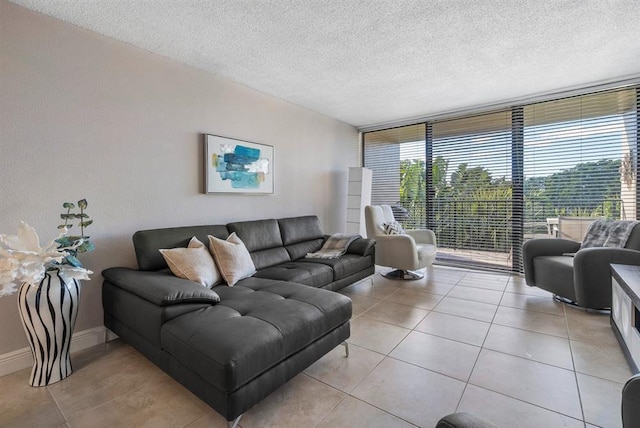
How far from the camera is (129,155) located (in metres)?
2.46

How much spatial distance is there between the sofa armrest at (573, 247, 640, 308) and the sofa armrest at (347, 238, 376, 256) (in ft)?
6.38

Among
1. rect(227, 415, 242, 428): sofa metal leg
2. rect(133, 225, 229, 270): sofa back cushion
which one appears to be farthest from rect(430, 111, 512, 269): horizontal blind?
rect(227, 415, 242, 428): sofa metal leg

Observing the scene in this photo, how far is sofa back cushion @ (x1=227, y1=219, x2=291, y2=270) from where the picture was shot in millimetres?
3013

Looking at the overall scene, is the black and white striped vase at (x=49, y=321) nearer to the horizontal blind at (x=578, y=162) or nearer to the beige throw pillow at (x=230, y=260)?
the beige throw pillow at (x=230, y=260)

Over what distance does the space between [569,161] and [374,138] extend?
2.83 metres

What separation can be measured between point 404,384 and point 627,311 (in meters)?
1.62

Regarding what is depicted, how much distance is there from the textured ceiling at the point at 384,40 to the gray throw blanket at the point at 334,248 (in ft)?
5.95

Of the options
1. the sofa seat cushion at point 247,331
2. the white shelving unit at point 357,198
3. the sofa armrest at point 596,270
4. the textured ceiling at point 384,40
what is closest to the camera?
the sofa seat cushion at point 247,331

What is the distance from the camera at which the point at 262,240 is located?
3.19m

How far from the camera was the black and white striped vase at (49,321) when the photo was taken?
5.53ft

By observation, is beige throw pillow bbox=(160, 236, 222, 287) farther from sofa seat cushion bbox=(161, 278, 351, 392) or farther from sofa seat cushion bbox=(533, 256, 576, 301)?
sofa seat cushion bbox=(533, 256, 576, 301)

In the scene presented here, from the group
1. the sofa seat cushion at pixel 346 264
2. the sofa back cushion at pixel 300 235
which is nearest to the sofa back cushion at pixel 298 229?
the sofa back cushion at pixel 300 235

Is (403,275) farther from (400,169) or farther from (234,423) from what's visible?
(234,423)

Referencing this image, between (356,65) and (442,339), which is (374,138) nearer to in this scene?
(356,65)
